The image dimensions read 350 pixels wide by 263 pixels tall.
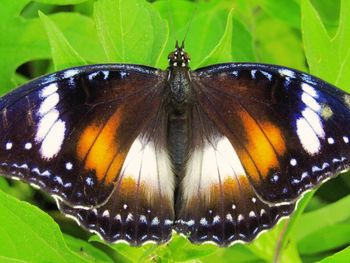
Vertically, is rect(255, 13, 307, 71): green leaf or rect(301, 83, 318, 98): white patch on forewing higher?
rect(255, 13, 307, 71): green leaf

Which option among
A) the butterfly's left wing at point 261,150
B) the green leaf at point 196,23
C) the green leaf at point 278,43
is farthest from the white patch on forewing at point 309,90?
the green leaf at point 278,43

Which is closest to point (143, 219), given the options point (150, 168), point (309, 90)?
point (150, 168)

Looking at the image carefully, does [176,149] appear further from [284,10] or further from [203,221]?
[284,10]

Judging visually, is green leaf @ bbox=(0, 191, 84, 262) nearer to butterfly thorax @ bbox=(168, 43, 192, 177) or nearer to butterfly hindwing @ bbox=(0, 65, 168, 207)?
butterfly hindwing @ bbox=(0, 65, 168, 207)

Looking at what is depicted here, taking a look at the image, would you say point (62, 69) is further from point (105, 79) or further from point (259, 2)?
point (259, 2)

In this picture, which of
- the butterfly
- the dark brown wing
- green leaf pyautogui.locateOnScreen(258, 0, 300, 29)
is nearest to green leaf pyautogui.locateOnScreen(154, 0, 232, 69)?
green leaf pyautogui.locateOnScreen(258, 0, 300, 29)

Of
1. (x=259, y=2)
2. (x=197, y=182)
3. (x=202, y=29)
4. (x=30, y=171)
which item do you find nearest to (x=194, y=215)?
(x=197, y=182)
